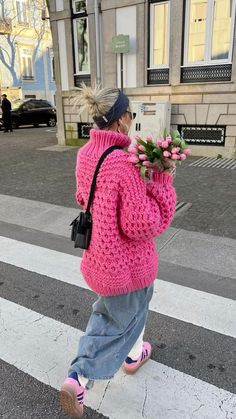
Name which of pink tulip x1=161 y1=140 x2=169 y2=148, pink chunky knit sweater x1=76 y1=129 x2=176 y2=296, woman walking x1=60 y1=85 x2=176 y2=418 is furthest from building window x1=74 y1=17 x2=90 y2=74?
pink tulip x1=161 y1=140 x2=169 y2=148

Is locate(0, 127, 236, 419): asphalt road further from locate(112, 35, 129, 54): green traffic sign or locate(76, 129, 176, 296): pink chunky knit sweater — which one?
locate(112, 35, 129, 54): green traffic sign

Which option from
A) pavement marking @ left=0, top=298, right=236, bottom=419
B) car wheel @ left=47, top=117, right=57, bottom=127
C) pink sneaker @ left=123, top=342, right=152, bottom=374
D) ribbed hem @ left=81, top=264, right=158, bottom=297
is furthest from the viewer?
car wheel @ left=47, top=117, right=57, bottom=127

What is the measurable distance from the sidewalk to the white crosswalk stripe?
1.71 meters

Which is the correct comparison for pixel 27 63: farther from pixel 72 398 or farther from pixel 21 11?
pixel 72 398

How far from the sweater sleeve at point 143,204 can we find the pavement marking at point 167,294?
4.72ft

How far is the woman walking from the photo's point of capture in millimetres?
1837

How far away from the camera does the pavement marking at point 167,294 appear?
3.06 m

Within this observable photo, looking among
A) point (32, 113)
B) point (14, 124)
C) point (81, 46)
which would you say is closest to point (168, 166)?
point (81, 46)

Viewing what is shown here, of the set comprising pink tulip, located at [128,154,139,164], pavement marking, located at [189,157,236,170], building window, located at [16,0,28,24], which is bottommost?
pavement marking, located at [189,157,236,170]

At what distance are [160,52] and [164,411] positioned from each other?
988 centimetres

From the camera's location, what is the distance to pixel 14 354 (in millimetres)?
2703

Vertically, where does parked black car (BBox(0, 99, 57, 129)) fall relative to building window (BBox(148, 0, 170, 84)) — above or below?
below

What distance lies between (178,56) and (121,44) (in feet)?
5.23

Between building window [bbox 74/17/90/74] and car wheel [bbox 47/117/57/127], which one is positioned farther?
car wheel [bbox 47/117/57/127]
